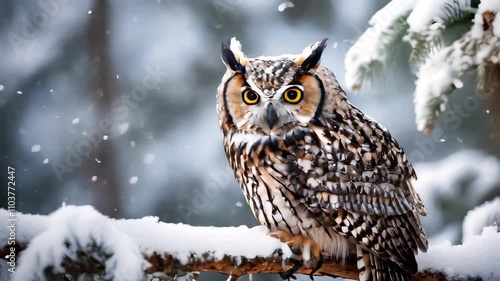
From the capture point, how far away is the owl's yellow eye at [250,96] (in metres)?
1.91

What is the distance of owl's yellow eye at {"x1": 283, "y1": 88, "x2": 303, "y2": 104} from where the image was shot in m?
1.91

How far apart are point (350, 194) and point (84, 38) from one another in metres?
1.10

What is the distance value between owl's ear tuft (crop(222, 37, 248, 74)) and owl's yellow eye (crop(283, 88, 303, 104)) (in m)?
0.16

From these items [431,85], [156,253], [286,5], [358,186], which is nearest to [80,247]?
[156,253]

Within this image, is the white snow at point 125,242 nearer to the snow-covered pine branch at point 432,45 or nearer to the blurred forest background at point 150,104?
the blurred forest background at point 150,104

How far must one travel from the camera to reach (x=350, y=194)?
6.11 ft

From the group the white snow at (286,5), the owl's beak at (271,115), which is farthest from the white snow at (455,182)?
the white snow at (286,5)

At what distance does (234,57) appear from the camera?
79.4 inches

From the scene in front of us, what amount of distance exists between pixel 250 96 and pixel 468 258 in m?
0.84

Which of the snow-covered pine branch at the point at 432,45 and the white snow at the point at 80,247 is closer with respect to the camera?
the white snow at the point at 80,247

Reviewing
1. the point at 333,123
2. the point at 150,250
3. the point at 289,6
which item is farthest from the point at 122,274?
the point at 289,6

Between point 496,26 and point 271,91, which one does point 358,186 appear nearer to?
point 271,91

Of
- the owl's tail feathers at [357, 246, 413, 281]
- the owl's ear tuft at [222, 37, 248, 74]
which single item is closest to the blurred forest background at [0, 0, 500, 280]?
the owl's ear tuft at [222, 37, 248, 74]

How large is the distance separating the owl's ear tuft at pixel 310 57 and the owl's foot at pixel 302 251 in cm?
52
